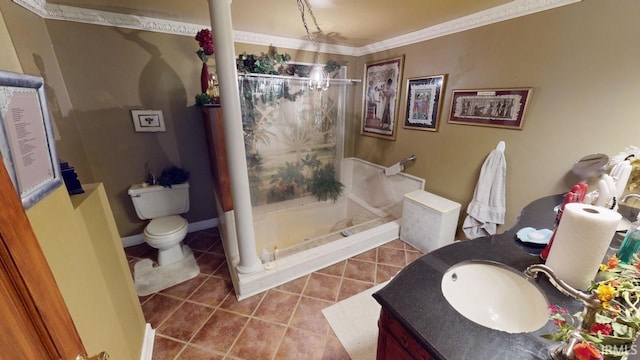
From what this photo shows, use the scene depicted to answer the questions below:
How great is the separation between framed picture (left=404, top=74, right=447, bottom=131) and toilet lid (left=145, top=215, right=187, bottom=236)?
2.82 metres

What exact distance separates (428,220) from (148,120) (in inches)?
124

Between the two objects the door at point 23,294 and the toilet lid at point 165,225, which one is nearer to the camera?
the door at point 23,294

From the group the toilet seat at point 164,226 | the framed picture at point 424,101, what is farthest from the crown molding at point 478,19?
the toilet seat at point 164,226

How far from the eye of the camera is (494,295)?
41.8 inches

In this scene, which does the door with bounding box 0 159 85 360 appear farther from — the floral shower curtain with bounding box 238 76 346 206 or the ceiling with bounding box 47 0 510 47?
the ceiling with bounding box 47 0 510 47

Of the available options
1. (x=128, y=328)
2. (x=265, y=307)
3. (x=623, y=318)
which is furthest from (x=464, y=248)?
(x=128, y=328)

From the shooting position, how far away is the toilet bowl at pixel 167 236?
7.25 feet

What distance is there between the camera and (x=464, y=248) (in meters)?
1.17

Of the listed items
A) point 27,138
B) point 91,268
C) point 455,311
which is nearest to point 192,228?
point 91,268

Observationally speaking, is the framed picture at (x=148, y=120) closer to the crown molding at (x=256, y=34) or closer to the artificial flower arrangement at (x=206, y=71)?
the artificial flower arrangement at (x=206, y=71)

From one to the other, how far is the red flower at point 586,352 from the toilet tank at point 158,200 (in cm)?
294

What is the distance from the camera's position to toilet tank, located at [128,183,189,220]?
2.38 m

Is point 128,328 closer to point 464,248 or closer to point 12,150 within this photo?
point 12,150

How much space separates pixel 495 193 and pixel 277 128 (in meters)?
2.25
